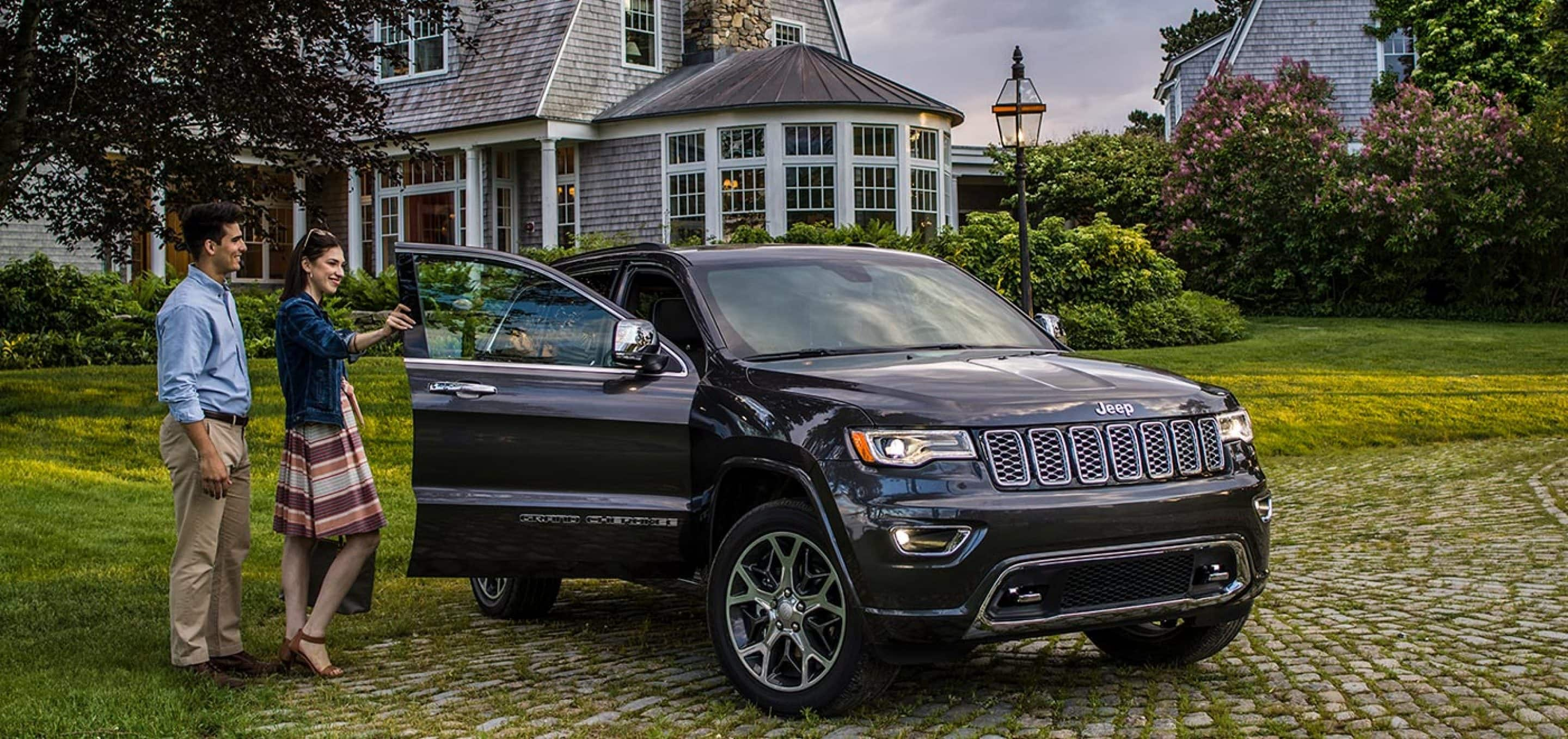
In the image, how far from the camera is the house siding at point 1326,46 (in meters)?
34.1

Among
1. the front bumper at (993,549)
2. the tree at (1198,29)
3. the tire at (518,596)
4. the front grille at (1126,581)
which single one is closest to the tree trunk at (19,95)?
the tire at (518,596)

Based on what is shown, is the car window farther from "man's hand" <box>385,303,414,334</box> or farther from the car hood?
the car hood

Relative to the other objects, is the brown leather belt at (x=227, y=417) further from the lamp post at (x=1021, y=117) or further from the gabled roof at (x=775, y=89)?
the gabled roof at (x=775, y=89)

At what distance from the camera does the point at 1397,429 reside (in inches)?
618

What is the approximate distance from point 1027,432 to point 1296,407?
39.7 ft

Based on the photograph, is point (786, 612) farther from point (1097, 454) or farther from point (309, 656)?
point (309, 656)

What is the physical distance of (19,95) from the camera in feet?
46.3

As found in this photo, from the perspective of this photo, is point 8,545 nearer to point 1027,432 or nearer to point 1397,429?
point 1027,432

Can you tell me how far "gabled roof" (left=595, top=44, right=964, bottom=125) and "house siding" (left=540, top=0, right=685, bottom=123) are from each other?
26cm

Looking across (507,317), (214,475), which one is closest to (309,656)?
(214,475)

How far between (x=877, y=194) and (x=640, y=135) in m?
4.51

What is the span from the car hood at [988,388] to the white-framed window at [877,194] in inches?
821

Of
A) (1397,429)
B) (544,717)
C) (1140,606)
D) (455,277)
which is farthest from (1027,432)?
(1397,429)

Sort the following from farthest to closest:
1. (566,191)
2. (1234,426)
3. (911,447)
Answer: (566,191)
(1234,426)
(911,447)
